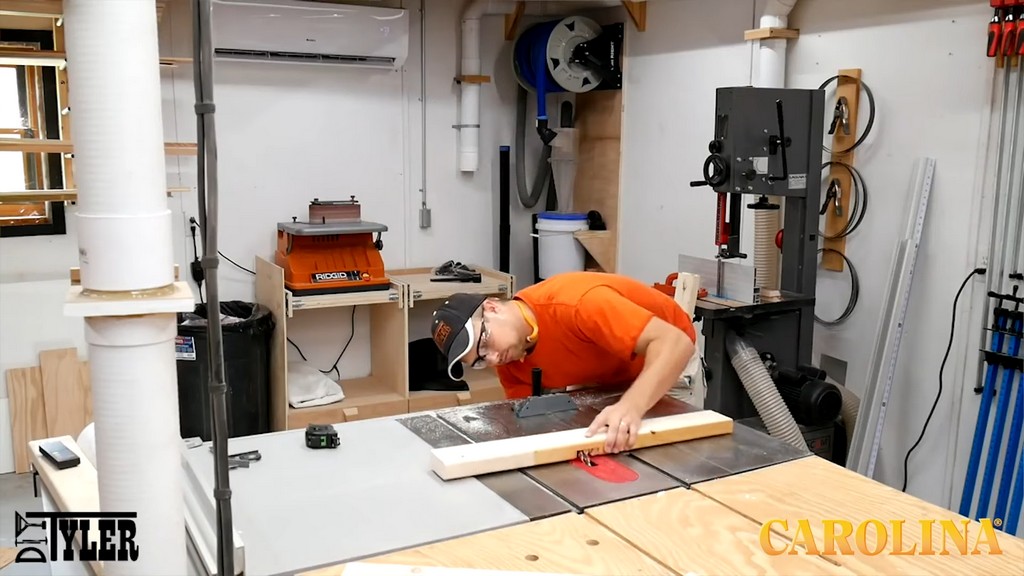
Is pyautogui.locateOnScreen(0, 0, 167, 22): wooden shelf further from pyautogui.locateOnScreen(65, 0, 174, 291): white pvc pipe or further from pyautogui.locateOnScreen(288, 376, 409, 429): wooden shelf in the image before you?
pyautogui.locateOnScreen(288, 376, 409, 429): wooden shelf

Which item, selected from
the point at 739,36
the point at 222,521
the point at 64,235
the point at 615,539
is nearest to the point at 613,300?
the point at 615,539

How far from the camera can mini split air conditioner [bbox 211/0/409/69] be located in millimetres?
4145

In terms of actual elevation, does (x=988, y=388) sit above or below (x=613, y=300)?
below

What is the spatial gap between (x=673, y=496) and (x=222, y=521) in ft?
2.89

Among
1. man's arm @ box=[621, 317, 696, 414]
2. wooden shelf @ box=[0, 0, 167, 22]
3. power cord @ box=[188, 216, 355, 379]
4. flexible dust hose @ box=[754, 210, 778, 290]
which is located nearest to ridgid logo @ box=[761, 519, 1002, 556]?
man's arm @ box=[621, 317, 696, 414]

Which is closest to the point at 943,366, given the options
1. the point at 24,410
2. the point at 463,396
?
the point at 463,396

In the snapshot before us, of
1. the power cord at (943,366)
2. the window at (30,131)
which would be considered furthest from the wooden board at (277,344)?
the power cord at (943,366)

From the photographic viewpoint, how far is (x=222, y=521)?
1192 millimetres

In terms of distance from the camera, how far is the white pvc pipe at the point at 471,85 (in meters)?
4.71

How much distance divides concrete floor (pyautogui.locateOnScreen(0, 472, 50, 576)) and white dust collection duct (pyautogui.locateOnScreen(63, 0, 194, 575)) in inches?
76.2

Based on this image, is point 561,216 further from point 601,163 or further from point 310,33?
point 310,33

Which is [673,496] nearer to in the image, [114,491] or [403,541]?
[403,541]

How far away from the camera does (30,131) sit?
411 cm

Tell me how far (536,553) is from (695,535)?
295 millimetres
